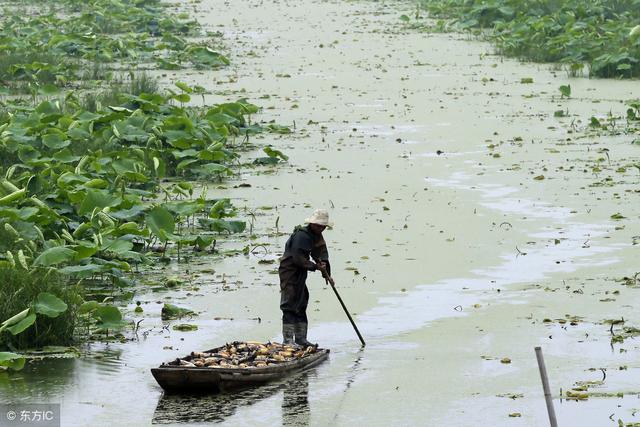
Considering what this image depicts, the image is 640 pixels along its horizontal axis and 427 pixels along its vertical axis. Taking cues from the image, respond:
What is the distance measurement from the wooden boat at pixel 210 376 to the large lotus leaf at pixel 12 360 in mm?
836

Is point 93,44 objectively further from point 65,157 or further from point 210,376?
point 210,376

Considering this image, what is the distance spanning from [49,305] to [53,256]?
805 mm

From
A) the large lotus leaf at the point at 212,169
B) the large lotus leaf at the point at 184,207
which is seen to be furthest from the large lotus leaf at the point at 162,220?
the large lotus leaf at the point at 212,169

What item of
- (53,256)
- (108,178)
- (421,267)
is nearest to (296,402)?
(53,256)

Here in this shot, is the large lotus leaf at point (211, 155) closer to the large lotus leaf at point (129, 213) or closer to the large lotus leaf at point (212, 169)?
the large lotus leaf at point (212, 169)

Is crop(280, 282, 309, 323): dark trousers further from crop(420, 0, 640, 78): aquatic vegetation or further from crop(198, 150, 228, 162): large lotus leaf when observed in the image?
crop(420, 0, 640, 78): aquatic vegetation

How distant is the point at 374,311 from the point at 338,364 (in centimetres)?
118

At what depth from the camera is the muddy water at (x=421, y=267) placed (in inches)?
292

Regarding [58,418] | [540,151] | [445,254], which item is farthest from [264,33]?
[58,418]

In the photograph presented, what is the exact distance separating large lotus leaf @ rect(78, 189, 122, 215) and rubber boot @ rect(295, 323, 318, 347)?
2504 mm

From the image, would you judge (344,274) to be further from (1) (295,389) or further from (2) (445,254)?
(1) (295,389)

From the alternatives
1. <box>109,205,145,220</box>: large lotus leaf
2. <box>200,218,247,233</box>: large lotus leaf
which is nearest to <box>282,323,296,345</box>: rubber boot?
<box>109,205,145,220</box>: large lotus leaf

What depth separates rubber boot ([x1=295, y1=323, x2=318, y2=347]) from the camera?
8.40 m

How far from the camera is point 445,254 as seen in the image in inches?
421
